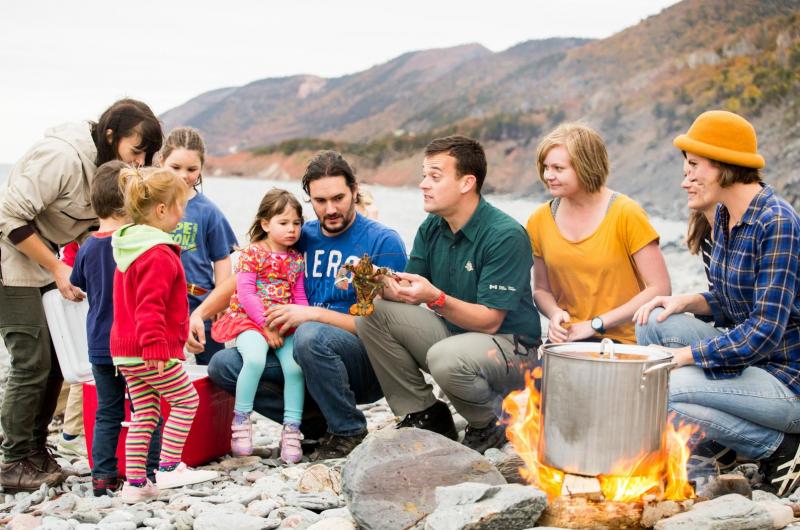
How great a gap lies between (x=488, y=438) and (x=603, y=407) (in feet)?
4.75

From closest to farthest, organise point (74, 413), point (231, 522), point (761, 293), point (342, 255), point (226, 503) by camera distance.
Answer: point (231, 522) → point (761, 293) → point (226, 503) → point (342, 255) → point (74, 413)

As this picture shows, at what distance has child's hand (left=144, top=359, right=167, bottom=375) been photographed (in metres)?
4.09

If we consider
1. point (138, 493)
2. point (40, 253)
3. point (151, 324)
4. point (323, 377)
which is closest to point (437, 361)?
point (323, 377)

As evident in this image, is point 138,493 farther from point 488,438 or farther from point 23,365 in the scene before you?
point 488,438

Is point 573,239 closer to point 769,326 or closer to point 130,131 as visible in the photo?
point 769,326

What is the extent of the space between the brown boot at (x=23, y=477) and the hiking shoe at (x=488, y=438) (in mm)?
2174

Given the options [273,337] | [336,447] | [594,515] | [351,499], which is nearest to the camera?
[594,515]

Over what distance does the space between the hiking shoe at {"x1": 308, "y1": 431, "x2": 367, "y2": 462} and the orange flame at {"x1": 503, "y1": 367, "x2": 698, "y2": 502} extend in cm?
117

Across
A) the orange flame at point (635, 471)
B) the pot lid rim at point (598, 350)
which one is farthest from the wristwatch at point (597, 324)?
the pot lid rim at point (598, 350)

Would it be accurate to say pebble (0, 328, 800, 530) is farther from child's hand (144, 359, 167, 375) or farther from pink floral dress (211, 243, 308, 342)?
→ pink floral dress (211, 243, 308, 342)

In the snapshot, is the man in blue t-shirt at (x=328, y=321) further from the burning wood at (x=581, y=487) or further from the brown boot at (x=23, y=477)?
the burning wood at (x=581, y=487)

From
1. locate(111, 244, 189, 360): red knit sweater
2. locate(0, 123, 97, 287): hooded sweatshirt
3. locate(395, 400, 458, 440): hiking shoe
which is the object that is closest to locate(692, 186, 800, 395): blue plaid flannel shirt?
locate(395, 400, 458, 440): hiking shoe

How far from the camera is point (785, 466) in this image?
384 cm

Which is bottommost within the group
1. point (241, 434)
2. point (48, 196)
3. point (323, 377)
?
point (241, 434)
